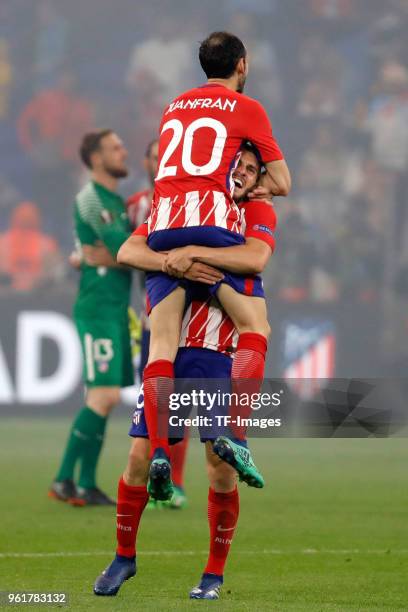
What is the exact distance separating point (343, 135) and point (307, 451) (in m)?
6.07

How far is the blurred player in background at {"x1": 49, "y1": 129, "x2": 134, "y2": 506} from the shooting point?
859 centimetres

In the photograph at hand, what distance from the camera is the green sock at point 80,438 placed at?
8602 mm

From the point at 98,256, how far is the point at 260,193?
148 inches

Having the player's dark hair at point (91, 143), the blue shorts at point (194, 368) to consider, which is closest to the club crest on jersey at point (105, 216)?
the player's dark hair at point (91, 143)

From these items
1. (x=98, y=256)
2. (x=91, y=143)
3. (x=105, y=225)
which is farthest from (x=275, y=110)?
(x=105, y=225)

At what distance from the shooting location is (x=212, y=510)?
521 centimetres

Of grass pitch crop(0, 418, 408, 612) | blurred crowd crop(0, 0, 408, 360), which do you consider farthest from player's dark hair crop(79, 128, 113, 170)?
blurred crowd crop(0, 0, 408, 360)

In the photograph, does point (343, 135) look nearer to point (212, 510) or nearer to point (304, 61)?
point (304, 61)

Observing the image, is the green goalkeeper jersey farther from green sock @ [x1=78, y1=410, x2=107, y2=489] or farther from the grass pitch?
the grass pitch

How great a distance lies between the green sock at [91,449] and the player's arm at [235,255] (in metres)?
3.62

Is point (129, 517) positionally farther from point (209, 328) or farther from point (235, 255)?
point (235, 255)

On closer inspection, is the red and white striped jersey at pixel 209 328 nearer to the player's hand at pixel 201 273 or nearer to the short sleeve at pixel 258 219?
the short sleeve at pixel 258 219

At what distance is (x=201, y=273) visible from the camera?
5.00 m

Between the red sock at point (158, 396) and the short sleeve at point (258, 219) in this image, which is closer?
the red sock at point (158, 396)
